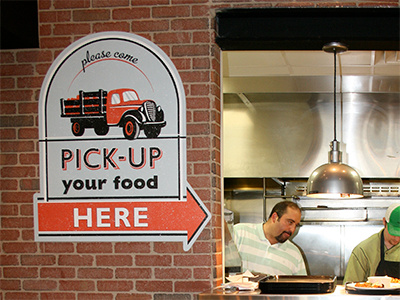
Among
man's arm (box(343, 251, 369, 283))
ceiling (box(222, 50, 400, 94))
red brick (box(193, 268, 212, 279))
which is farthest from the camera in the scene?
ceiling (box(222, 50, 400, 94))

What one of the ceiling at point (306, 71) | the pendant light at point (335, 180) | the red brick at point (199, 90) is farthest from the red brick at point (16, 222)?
the ceiling at point (306, 71)

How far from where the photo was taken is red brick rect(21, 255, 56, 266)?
3.70 metres

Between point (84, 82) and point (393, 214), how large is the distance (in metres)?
3.11

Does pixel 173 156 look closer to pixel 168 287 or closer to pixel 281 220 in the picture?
pixel 168 287

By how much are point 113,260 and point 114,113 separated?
981 millimetres

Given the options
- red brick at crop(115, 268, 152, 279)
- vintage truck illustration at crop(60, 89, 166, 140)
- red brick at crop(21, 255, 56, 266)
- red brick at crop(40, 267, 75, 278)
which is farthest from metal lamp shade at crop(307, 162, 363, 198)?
red brick at crop(21, 255, 56, 266)

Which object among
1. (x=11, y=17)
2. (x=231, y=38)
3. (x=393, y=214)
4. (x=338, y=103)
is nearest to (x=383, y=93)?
(x=338, y=103)

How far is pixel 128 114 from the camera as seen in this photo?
146 inches

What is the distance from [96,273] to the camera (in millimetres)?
3652

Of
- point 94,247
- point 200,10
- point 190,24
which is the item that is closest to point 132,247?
point 94,247

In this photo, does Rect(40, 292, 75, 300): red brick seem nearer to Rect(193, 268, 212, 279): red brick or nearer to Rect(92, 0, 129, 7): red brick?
Rect(193, 268, 212, 279): red brick

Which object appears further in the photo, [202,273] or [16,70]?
[16,70]

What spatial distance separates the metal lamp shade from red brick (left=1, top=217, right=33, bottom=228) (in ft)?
6.50

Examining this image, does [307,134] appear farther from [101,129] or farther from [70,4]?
[70,4]
